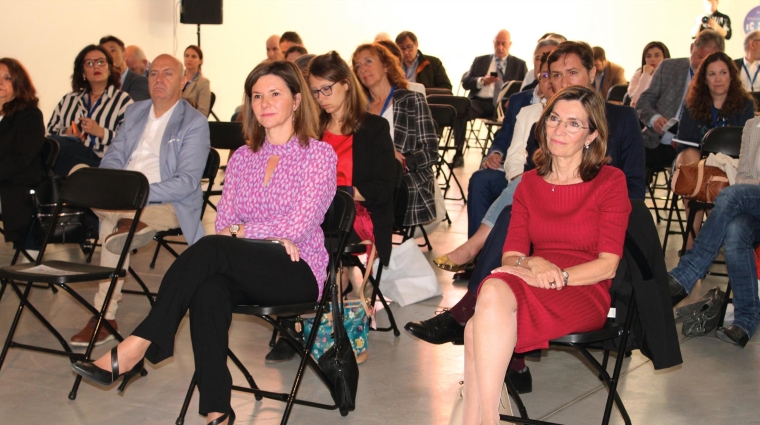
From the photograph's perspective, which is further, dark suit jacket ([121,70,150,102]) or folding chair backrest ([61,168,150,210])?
dark suit jacket ([121,70,150,102])

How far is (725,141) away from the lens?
16.0ft

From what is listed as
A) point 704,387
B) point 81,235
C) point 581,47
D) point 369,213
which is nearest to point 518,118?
point 581,47

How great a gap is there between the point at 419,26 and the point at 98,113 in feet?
33.2

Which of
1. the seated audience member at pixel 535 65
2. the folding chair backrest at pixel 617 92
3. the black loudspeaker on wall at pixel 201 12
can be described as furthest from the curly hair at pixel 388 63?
the black loudspeaker on wall at pixel 201 12

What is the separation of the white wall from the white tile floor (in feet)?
28.0

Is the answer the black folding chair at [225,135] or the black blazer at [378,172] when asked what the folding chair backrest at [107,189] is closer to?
the black blazer at [378,172]

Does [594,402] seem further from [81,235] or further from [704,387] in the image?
[81,235]

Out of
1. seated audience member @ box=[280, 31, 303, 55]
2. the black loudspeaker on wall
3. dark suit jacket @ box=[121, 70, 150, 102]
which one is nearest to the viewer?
dark suit jacket @ box=[121, 70, 150, 102]

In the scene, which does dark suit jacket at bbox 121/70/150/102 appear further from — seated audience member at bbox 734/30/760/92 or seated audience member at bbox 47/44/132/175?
seated audience member at bbox 734/30/760/92

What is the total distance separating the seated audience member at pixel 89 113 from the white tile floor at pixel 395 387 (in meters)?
1.49

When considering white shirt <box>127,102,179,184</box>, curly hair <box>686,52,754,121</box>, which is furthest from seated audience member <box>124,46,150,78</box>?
curly hair <box>686,52,754,121</box>

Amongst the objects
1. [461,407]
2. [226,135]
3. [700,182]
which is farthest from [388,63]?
[461,407]

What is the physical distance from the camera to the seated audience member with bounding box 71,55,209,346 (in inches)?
155

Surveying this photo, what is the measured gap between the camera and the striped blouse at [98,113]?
17.9 feet
